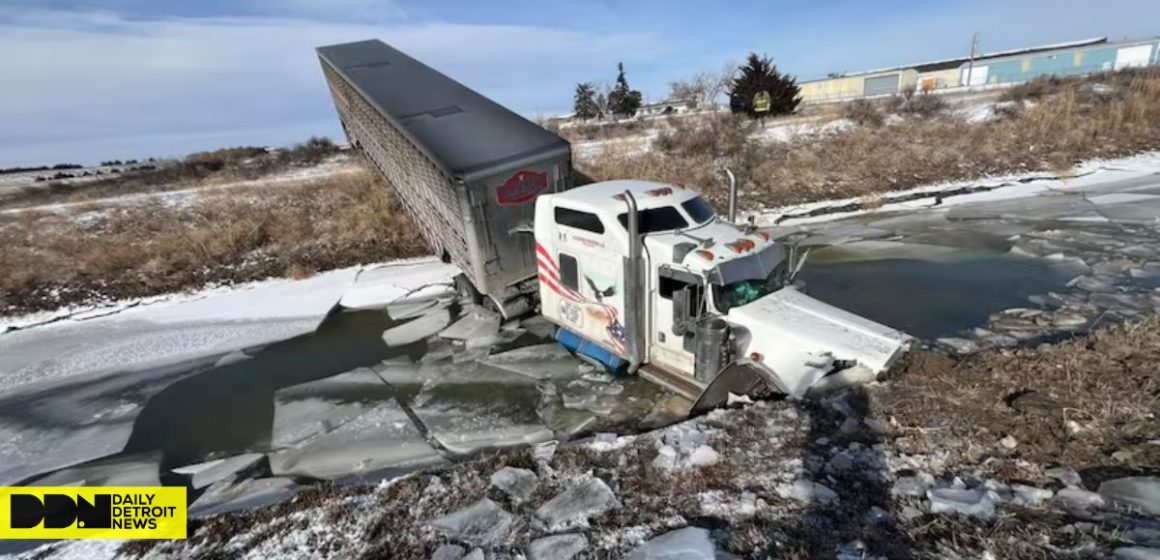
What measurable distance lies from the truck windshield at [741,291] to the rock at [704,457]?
2.04m

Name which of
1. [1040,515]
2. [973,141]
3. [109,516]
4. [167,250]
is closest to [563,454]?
[1040,515]

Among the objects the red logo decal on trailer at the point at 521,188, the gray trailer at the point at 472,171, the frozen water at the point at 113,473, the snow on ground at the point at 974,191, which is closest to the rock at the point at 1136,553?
the gray trailer at the point at 472,171

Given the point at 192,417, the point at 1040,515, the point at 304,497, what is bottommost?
the point at 192,417

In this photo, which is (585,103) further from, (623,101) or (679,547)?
(679,547)

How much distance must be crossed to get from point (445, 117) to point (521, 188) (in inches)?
123

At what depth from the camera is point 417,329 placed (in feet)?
31.7

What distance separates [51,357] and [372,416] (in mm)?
6910

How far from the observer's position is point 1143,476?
330 centimetres

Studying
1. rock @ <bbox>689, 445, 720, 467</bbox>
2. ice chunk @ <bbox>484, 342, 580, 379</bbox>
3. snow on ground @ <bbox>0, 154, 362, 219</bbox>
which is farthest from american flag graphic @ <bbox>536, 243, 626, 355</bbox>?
snow on ground @ <bbox>0, 154, 362, 219</bbox>

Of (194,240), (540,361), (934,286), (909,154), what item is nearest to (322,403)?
(540,361)

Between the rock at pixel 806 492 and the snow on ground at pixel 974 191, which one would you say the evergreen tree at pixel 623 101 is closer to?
the snow on ground at pixel 974 191

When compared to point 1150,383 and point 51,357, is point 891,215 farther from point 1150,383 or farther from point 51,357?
point 51,357

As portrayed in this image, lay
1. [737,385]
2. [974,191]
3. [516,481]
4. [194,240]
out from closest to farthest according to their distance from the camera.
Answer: [516,481]
[737,385]
[194,240]
[974,191]

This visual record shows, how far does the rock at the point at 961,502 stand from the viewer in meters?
3.22
